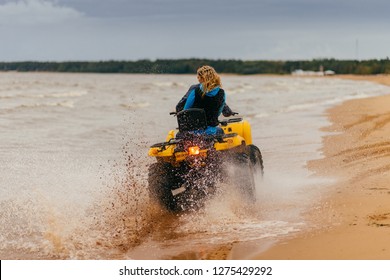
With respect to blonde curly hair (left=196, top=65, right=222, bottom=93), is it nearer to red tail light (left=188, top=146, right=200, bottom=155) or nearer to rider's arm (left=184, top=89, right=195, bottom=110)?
rider's arm (left=184, top=89, right=195, bottom=110)

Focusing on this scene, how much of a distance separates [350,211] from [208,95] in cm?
206

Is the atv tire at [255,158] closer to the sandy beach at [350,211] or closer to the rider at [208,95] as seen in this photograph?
the rider at [208,95]

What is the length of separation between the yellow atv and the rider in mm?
198

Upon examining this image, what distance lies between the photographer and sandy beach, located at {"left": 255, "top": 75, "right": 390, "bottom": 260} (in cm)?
510

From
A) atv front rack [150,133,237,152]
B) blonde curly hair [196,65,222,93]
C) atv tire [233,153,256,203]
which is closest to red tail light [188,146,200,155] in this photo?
atv front rack [150,133,237,152]

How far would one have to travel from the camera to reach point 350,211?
6.49 m

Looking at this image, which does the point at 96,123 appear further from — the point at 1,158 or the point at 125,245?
the point at 125,245

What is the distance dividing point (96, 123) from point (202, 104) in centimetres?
A: 1341

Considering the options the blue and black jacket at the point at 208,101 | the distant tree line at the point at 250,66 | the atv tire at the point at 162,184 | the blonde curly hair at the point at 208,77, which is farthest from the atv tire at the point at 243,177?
the distant tree line at the point at 250,66

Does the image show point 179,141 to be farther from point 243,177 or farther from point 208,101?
point 243,177

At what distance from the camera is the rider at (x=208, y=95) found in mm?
7031

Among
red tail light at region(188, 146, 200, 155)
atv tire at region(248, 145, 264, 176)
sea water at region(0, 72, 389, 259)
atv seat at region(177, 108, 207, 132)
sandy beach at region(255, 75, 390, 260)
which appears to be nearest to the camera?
sandy beach at region(255, 75, 390, 260)

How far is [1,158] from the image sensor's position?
39.3 ft

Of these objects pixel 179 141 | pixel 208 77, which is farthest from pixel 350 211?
pixel 208 77
